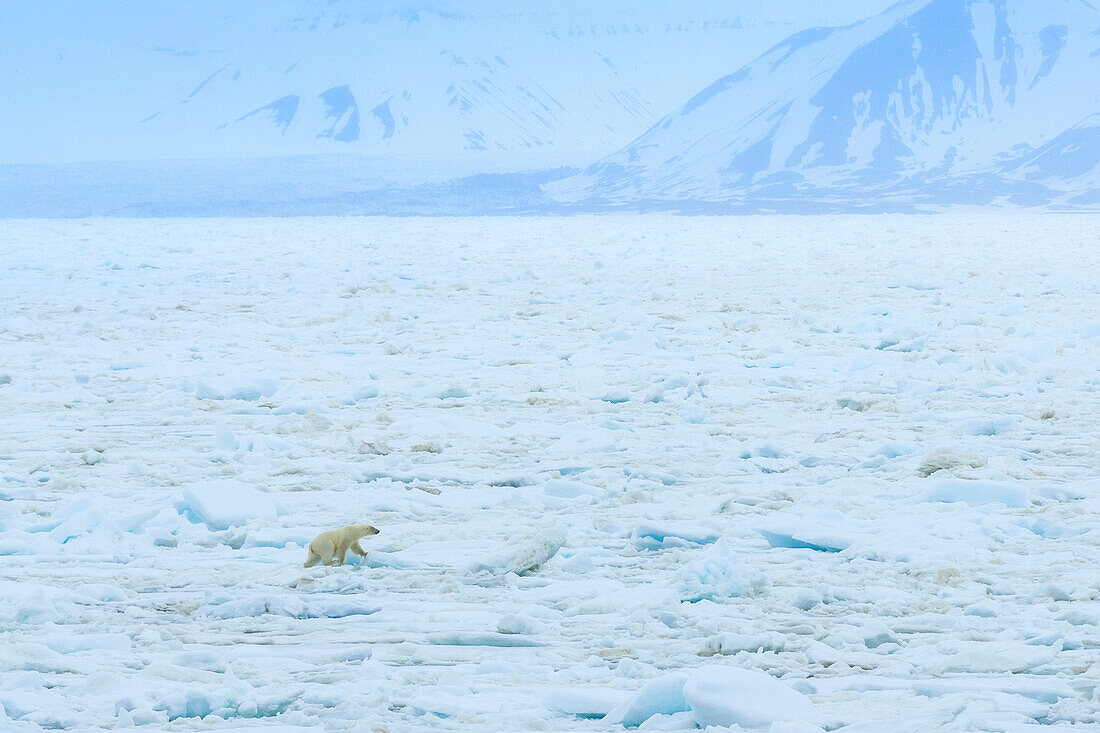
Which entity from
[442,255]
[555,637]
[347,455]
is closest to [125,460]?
[347,455]

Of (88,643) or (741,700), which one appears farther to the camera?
(88,643)

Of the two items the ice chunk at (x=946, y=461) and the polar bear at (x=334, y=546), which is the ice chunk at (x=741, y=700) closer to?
the polar bear at (x=334, y=546)

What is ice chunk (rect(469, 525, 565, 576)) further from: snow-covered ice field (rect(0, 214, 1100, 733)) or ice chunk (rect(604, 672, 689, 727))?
ice chunk (rect(604, 672, 689, 727))

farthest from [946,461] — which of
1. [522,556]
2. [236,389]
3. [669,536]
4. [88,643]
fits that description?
[236,389]

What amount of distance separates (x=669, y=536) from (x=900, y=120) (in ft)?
363

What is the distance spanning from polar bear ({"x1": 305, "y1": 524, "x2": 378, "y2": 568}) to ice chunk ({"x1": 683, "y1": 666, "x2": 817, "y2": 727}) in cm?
133

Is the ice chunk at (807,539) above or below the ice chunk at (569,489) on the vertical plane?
below

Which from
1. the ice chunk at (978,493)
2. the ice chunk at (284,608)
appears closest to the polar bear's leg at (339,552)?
the ice chunk at (284,608)

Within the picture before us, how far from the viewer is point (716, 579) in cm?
290

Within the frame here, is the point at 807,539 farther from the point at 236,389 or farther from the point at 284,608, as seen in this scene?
the point at 236,389

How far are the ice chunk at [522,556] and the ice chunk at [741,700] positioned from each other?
1007 mm

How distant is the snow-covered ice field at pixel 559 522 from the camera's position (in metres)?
2.33

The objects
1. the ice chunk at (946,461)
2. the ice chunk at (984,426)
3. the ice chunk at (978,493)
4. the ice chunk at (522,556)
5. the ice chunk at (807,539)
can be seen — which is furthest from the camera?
the ice chunk at (984,426)

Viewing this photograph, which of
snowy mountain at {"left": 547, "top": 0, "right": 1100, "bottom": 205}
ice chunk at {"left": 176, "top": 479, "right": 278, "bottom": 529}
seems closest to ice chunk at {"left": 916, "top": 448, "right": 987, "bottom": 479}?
ice chunk at {"left": 176, "top": 479, "right": 278, "bottom": 529}
